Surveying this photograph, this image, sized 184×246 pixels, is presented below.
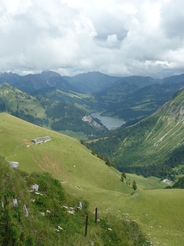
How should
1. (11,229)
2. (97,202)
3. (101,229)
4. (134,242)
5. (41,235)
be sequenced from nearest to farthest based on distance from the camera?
(11,229)
(41,235)
(101,229)
(134,242)
(97,202)

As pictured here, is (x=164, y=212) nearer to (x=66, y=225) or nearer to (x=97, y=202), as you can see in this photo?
(x=97, y=202)

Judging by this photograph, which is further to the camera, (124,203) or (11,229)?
(124,203)

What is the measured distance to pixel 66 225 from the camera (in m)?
23.4

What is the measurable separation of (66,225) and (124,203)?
4277 centimetres

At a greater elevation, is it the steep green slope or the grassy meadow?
the steep green slope

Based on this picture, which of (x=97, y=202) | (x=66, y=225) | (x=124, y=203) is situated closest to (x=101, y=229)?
(x=66, y=225)

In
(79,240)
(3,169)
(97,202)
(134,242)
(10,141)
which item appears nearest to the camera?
(79,240)

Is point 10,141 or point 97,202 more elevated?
point 10,141

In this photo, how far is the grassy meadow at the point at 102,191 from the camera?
49209 mm

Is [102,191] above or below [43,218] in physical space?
below

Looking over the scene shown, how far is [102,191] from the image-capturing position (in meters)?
72.1

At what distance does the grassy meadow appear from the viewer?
49209mm

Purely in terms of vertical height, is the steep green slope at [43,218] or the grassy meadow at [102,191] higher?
the steep green slope at [43,218]

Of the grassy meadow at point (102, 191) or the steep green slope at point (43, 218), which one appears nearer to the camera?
the steep green slope at point (43, 218)
